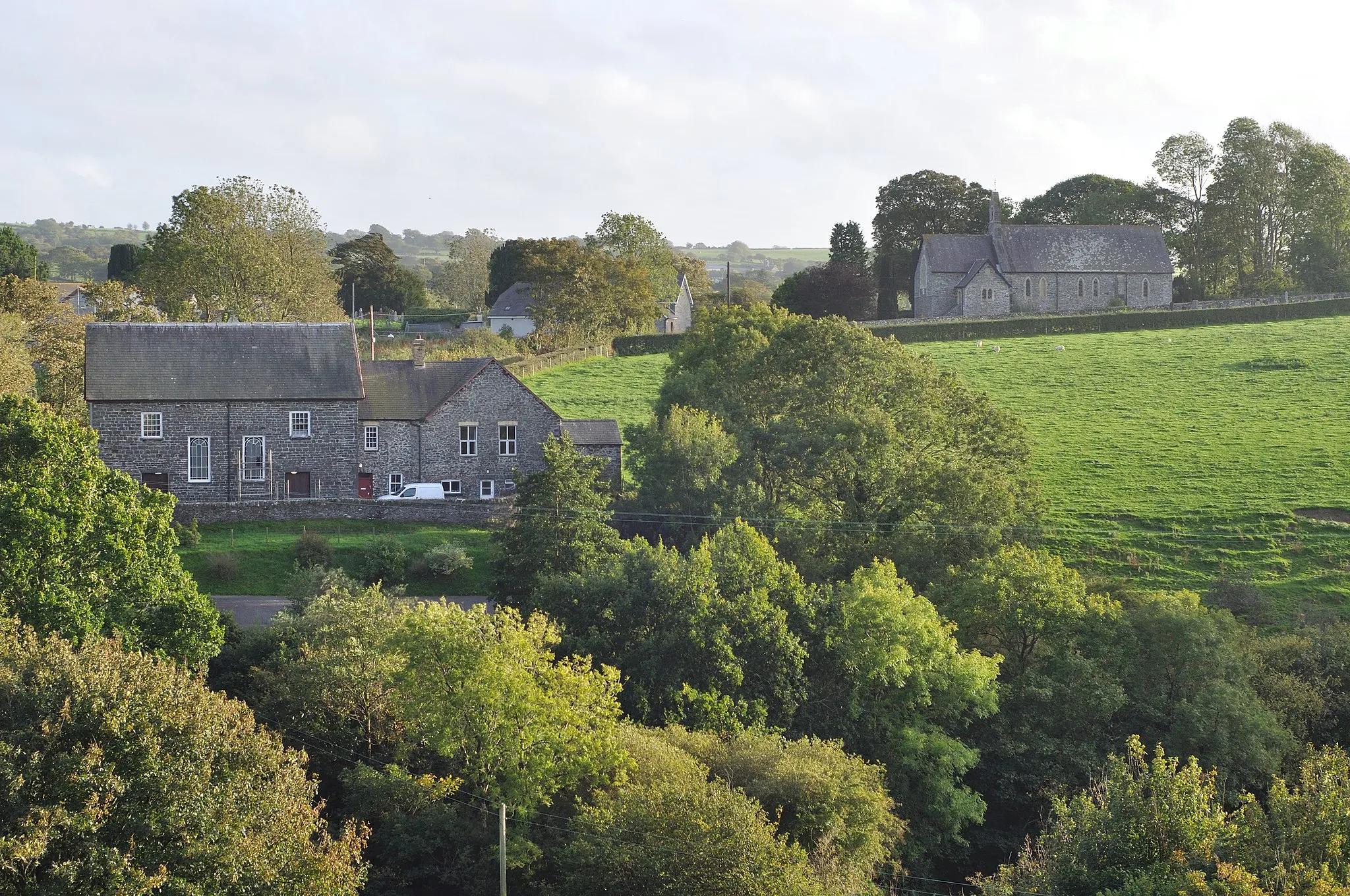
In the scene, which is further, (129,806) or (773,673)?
(773,673)

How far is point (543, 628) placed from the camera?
2736 centimetres

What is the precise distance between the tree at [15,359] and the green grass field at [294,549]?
11609 millimetres

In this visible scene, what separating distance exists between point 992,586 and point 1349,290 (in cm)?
6899

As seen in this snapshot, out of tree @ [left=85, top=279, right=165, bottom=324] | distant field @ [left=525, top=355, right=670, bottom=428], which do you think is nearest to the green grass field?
distant field @ [left=525, top=355, right=670, bottom=428]

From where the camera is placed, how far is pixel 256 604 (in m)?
38.8

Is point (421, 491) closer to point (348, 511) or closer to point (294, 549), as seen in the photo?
point (348, 511)

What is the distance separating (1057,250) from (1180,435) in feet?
141

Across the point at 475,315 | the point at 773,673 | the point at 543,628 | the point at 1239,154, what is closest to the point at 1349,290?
the point at 1239,154

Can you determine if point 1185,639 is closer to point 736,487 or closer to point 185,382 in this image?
point 736,487

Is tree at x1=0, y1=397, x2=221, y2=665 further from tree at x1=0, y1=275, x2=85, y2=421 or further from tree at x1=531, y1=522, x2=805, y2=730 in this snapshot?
tree at x1=0, y1=275, x2=85, y2=421

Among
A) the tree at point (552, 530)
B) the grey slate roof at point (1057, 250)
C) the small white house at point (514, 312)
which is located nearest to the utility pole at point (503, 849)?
the tree at point (552, 530)

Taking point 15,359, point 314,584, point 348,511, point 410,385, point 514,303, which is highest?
point 514,303

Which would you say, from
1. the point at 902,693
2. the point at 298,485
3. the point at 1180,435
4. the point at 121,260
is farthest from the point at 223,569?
the point at 121,260

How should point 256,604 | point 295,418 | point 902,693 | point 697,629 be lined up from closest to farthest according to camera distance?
point 697,629, point 902,693, point 256,604, point 295,418
